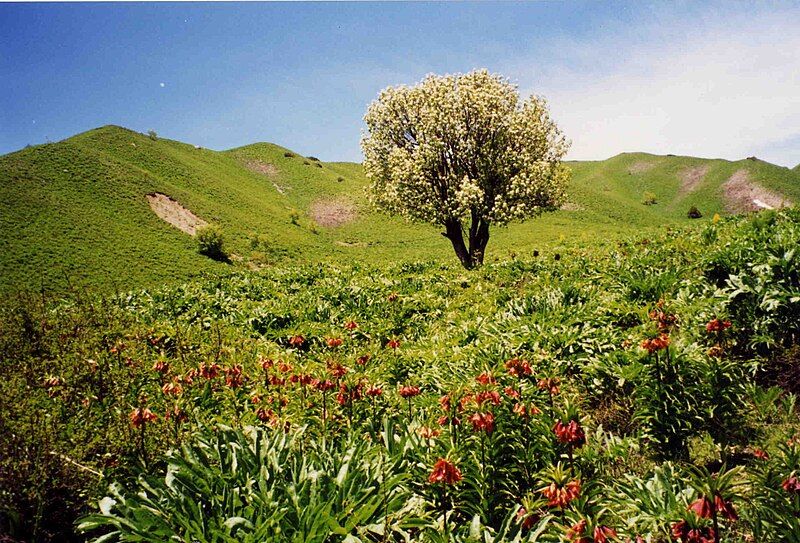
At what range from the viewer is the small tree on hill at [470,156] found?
68.7 feet

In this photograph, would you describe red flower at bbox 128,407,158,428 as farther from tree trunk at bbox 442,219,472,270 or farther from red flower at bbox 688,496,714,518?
tree trunk at bbox 442,219,472,270

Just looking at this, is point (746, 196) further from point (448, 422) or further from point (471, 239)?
point (448, 422)

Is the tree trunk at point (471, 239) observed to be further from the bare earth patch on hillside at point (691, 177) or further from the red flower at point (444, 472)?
the bare earth patch on hillside at point (691, 177)

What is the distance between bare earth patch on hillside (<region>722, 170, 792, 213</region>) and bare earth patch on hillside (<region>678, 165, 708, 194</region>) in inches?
207

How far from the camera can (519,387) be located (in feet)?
20.9

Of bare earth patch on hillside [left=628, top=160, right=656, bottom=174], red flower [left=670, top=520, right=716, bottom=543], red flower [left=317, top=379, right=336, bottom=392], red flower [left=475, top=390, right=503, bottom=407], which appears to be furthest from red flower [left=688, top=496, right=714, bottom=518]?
bare earth patch on hillside [left=628, top=160, right=656, bottom=174]

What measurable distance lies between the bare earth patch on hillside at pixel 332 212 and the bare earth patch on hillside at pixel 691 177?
6557cm

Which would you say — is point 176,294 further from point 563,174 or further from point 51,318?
point 563,174

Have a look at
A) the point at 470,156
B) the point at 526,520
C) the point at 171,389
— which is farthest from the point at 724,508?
the point at 470,156

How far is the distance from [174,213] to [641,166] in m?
98.0

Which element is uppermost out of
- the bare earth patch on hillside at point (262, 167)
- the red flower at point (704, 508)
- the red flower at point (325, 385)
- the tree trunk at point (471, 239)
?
the bare earth patch on hillside at point (262, 167)

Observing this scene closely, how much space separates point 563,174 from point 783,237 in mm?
16762

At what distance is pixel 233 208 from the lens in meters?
53.7

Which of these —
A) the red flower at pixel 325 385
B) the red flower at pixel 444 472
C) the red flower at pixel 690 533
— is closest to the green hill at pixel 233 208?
the red flower at pixel 325 385
